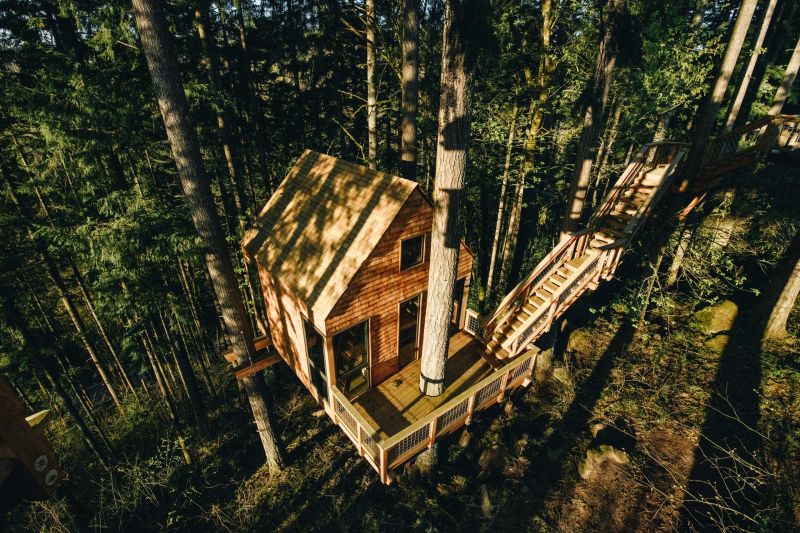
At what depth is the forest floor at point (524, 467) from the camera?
9.48 meters

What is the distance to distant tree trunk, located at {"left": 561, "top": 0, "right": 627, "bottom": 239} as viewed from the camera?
8.02 metres

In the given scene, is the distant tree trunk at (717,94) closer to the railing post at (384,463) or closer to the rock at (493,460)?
the rock at (493,460)

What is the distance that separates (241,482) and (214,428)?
3325 mm

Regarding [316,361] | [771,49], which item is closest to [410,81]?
[316,361]

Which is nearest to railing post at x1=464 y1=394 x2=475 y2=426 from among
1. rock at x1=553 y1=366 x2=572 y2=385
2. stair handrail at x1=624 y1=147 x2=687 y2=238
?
rock at x1=553 y1=366 x2=572 y2=385

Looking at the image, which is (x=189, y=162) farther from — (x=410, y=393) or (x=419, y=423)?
(x=410, y=393)

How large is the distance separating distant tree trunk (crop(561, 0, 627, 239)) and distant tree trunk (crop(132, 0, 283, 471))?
9104 millimetres

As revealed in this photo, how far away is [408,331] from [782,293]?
12240 mm

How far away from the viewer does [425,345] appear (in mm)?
8594

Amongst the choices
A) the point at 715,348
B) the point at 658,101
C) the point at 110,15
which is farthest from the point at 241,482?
the point at 658,101

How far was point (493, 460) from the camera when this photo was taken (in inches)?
443

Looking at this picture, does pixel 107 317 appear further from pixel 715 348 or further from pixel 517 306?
pixel 715 348

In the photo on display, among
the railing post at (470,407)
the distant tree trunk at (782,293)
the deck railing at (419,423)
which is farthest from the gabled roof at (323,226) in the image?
the distant tree trunk at (782,293)

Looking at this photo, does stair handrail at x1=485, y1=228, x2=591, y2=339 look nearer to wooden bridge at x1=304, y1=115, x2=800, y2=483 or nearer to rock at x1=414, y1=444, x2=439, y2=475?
wooden bridge at x1=304, y1=115, x2=800, y2=483
